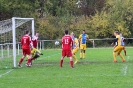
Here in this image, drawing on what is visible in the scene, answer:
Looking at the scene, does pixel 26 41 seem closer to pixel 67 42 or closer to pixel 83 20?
pixel 67 42

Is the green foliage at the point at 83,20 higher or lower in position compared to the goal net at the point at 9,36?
higher

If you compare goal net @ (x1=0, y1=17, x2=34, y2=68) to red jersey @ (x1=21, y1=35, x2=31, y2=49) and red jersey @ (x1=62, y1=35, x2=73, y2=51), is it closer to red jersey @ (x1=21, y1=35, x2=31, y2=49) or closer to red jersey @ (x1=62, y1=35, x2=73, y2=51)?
red jersey @ (x1=21, y1=35, x2=31, y2=49)

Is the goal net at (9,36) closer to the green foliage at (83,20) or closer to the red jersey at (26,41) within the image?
the red jersey at (26,41)

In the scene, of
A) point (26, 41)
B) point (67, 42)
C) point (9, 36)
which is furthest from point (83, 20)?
point (67, 42)

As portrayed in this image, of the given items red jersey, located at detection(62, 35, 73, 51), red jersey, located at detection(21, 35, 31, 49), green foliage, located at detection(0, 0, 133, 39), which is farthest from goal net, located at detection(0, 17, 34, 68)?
green foliage, located at detection(0, 0, 133, 39)

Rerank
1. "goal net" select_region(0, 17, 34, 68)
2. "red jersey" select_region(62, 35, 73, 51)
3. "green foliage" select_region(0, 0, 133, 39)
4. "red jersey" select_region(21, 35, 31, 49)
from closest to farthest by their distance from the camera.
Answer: "red jersey" select_region(62, 35, 73, 51) < "red jersey" select_region(21, 35, 31, 49) < "goal net" select_region(0, 17, 34, 68) < "green foliage" select_region(0, 0, 133, 39)

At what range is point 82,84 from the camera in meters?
12.2

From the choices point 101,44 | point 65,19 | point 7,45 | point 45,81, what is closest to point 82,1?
point 65,19

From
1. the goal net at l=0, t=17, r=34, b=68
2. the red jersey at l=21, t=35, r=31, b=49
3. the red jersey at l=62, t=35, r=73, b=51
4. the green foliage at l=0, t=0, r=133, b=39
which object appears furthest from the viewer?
the green foliage at l=0, t=0, r=133, b=39

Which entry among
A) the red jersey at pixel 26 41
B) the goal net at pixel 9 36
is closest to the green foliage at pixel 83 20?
the goal net at pixel 9 36

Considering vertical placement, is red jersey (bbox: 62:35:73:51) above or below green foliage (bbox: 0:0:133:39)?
below

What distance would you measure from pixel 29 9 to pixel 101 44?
1590 centimetres

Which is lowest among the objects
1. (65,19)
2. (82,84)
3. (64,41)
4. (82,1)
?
(82,84)

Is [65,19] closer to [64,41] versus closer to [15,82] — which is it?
[64,41]
